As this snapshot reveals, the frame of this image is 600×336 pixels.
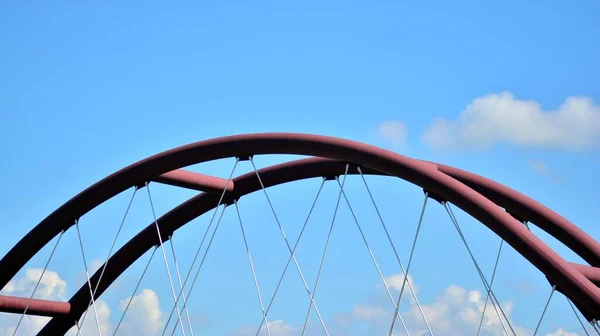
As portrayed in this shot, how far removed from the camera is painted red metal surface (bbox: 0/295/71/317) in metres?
24.8

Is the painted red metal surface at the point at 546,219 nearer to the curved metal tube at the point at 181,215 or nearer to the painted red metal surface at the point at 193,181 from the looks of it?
the curved metal tube at the point at 181,215

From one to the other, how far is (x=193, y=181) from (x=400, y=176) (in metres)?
5.41

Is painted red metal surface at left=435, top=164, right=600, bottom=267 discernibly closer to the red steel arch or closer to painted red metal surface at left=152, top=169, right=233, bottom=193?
the red steel arch

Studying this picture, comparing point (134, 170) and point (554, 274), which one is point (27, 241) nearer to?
point (134, 170)

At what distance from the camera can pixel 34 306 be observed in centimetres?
2488

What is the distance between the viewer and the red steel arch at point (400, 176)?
1608cm

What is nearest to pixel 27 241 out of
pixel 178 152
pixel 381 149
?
pixel 178 152

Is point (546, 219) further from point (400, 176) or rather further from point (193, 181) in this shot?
point (193, 181)

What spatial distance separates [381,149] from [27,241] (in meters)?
10.1

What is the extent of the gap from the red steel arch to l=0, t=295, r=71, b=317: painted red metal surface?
45 cm

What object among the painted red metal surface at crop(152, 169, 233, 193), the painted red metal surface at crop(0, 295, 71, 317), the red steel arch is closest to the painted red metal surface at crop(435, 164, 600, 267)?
the red steel arch

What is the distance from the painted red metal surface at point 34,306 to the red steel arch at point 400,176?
0.45 metres

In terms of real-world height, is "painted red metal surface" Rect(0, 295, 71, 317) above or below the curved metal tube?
above

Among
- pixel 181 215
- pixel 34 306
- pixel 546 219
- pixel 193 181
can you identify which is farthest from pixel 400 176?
pixel 34 306
